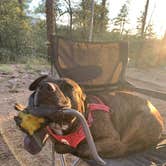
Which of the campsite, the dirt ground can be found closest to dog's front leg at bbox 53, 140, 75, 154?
the campsite

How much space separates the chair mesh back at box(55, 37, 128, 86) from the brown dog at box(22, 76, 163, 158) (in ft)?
0.56

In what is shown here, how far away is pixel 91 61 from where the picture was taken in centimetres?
175

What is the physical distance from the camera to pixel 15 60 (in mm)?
8094

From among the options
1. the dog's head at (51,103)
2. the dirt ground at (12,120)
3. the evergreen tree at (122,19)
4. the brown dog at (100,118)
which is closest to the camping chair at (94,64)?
the brown dog at (100,118)

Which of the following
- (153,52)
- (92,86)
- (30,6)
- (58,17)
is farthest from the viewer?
(30,6)

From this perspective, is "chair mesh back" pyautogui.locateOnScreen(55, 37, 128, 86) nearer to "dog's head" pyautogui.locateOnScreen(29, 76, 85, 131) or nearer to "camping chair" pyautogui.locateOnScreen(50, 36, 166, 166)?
"camping chair" pyautogui.locateOnScreen(50, 36, 166, 166)

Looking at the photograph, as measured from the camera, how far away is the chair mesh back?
1.65m

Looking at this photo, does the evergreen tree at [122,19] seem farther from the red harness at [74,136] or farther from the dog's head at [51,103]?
the dog's head at [51,103]

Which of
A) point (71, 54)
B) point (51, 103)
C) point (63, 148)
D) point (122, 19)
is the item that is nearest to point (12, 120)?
point (71, 54)

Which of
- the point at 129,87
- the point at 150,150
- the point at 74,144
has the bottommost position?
the point at 150,150

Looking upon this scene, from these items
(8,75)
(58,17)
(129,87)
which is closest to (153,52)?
(58,17)

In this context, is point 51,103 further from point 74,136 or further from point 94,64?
point 94,64

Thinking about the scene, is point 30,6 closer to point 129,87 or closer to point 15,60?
point 15,60

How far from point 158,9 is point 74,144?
31.8 feet
